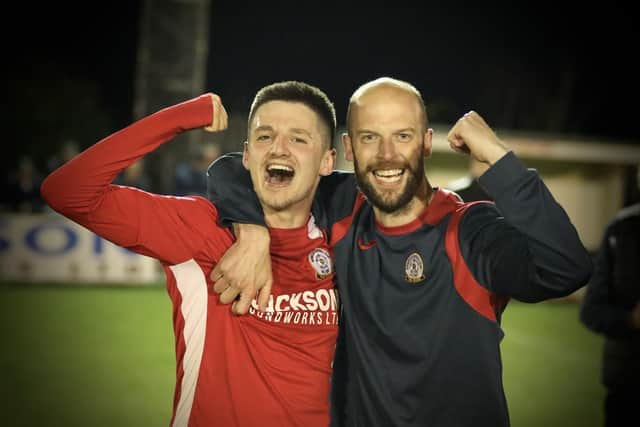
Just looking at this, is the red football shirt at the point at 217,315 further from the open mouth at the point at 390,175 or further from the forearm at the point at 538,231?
the forearm at the point at 538,231

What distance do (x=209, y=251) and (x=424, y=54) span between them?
2215 inches

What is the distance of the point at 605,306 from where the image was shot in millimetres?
3939

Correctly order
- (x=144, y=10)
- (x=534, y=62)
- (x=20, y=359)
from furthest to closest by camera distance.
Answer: (x=534, y=62) < (x=144, y=10) < (x=20, y=359)

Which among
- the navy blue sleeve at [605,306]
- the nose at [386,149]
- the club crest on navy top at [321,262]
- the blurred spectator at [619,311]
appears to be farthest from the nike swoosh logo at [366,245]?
the blurred spectator at [619,311]

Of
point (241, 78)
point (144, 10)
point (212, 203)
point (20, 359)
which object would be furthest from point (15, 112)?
point (241, 78)

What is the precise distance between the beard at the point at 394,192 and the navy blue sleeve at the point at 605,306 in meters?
1.74

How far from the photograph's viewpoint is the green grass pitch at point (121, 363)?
19.6 ft

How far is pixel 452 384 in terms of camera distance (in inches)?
98.0

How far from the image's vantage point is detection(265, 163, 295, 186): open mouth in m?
3.00

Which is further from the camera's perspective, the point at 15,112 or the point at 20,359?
the point at 15,112

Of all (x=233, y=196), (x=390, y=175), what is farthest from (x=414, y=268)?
(x=233, y=196)

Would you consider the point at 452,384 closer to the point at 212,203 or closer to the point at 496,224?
the point at 496,224

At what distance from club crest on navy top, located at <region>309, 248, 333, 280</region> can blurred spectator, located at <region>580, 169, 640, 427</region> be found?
189 centimetres

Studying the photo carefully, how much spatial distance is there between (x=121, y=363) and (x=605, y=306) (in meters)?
5.49
